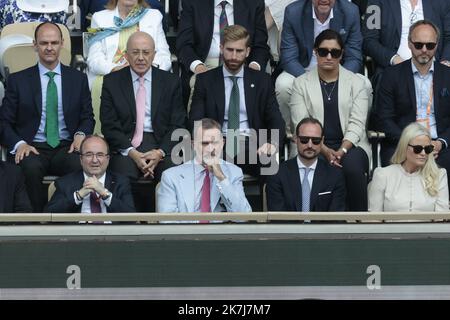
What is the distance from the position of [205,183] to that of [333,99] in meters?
1.62

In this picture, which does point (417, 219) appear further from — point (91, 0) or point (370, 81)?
point (91, 0)

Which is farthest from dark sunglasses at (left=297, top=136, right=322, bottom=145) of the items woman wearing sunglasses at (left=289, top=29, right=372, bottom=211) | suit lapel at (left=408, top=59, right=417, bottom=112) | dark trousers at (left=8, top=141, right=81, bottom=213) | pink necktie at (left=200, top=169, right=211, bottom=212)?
dark trousers at (left=8, top=141, right=81, bottom=213)

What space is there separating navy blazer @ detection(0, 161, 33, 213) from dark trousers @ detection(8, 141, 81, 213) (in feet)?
1.08

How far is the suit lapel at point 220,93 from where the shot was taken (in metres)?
11.6

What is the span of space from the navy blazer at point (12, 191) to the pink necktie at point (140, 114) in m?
1.09

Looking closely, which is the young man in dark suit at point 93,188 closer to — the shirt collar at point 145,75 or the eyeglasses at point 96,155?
the eyeglasses at point 96,155

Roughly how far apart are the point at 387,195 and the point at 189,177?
4.89 ft

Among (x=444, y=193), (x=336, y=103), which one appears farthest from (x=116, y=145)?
(x=444, y=193)

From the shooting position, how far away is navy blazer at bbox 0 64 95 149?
37.8 ft

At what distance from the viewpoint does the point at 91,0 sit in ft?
42.3

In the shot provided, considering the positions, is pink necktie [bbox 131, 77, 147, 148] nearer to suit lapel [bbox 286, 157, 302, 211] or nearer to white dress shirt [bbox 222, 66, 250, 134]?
white dress shirt [bbox 222, 66, 250, 134]

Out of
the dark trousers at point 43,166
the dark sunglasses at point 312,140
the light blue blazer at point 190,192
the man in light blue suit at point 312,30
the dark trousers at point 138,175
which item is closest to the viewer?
the light blue blazer at point 190,192

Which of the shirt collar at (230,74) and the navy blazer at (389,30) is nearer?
the shirt collar at (230,74)

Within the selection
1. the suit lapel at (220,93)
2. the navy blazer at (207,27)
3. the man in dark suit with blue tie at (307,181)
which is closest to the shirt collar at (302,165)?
the man in dark suit with blue tie at (307,181)
